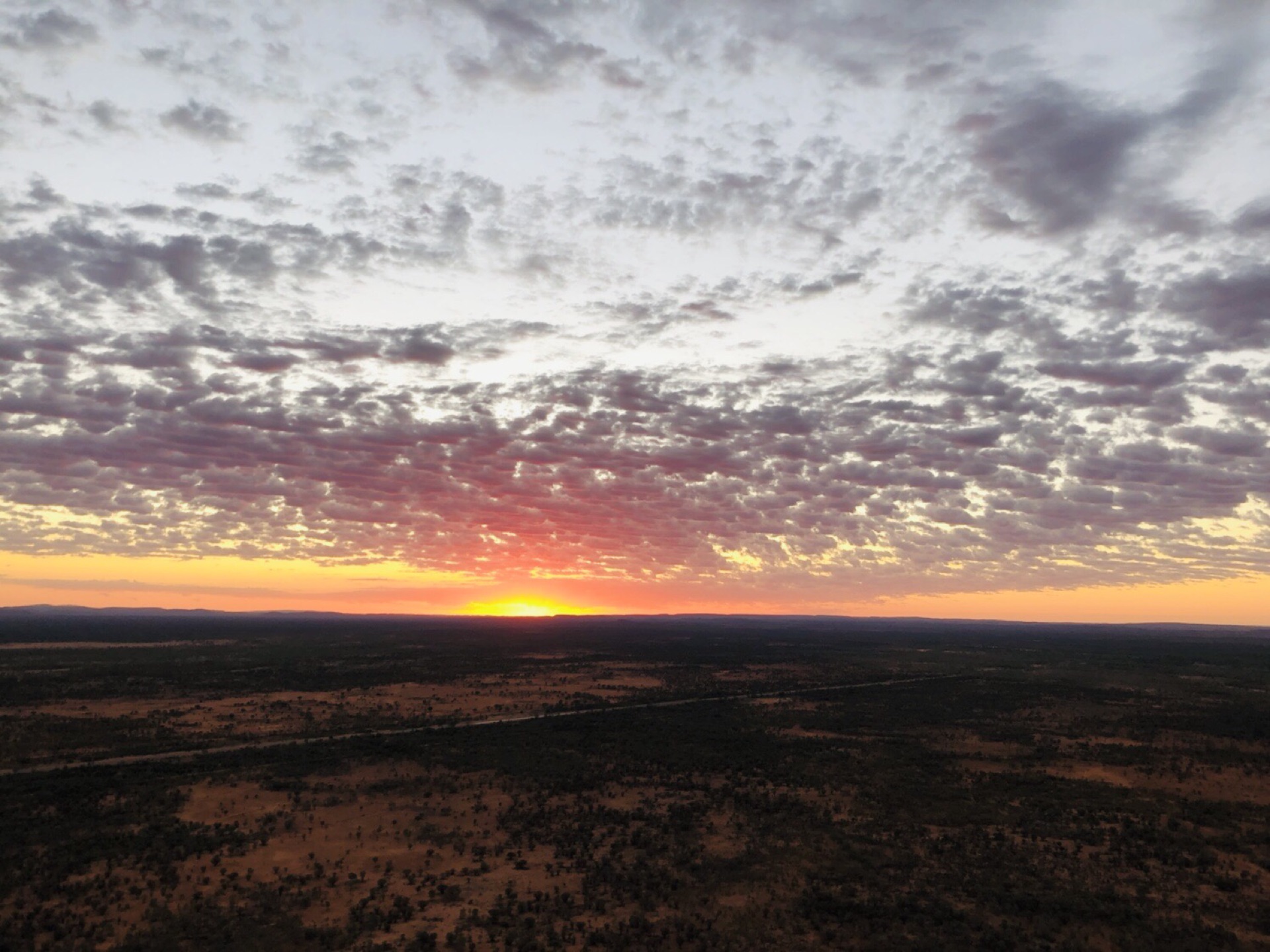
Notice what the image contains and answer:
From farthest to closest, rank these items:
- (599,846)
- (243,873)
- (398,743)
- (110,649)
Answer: (110,649) → (398,743) → (599,846) → (243,873)

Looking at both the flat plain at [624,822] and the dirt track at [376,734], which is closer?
the flat plain at [624,822]

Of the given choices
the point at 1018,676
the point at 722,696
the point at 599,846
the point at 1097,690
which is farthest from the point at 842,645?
the point at 599,846

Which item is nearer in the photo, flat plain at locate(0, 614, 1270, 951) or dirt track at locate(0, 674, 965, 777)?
flat plain at locate(0, 614, 1270, 951)

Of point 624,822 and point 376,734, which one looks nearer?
point 624,822

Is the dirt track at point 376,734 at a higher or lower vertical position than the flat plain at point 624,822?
higher

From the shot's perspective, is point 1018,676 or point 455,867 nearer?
point 455,867

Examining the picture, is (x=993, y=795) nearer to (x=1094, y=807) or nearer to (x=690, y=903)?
(x=1094, y=807)

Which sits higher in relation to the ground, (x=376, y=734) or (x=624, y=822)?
(x=376, y=734)

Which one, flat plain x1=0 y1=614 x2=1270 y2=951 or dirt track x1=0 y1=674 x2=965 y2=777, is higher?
dirt track x1=0 y1=674 x2=965 y2=777
